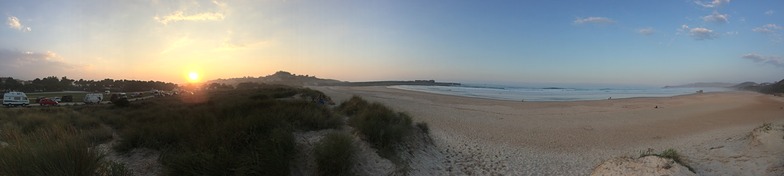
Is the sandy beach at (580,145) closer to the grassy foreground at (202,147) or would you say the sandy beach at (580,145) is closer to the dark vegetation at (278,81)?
the grassy foreground at (202,147)

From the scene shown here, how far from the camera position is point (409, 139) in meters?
9.30

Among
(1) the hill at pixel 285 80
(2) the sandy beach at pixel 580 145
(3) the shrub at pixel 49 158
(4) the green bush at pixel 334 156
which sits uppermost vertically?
(1) the hill at pixel 285 80

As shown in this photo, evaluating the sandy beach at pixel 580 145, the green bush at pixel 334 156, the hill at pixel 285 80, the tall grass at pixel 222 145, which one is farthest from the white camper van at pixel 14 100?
the hill at pixel 285 80

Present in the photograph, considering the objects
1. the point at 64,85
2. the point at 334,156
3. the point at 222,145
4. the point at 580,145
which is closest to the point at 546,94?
the point at 580,145

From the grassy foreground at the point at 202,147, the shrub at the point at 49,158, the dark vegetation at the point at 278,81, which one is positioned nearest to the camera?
the shrub at the point at 49,158

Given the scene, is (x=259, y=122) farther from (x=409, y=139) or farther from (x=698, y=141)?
(x=698, y=141)

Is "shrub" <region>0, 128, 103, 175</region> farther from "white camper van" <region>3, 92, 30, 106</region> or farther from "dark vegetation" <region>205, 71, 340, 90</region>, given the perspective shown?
"dark vegetation" <region>205, 71, 340, 90</region>

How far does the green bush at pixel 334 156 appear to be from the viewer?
5.85 metres

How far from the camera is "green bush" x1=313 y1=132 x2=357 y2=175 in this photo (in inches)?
230

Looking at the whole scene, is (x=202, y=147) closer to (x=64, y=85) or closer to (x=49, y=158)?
(x=49, y=158)

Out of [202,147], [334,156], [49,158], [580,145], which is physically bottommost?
[580,145]

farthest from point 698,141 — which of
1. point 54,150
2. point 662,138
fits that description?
point 54,150

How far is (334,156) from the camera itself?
5.98m

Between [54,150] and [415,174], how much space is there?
560 cm
